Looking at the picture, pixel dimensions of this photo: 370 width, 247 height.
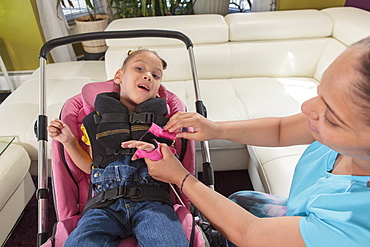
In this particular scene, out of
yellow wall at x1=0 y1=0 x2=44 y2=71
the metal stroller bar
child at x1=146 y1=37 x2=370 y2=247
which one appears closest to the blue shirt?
child at x1=146 y1=37 x2=370 y2=247

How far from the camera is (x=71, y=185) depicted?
1.25 meters

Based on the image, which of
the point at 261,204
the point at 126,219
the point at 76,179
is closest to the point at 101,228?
the point at 126,219

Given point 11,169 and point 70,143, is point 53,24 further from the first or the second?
point 70,143

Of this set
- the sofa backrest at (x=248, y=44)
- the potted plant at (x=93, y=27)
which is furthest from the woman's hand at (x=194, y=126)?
the potted plant at (x=93, y=27)

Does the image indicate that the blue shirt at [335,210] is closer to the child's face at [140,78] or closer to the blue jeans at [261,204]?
the blue jeans at [261,204]

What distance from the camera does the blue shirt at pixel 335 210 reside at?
2.01ft

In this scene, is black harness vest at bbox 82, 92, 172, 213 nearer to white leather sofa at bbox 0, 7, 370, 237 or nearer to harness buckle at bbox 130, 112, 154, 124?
harness buckle at bbox 130, 112, 154, 124

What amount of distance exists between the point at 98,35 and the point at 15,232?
1.24 metres

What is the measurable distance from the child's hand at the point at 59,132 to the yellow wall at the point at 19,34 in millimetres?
2303

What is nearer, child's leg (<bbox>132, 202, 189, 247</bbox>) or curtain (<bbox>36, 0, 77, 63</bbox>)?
child's leg (<bbox>132, 202, 189, 247</bbox>)

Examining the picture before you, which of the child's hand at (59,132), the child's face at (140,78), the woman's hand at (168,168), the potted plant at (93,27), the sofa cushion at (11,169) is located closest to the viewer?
the woman's hand at (168,168)

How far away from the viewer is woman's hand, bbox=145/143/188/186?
3.11ft

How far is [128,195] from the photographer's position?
1097mm

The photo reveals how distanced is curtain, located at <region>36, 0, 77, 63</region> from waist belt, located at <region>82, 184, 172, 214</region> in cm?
243
